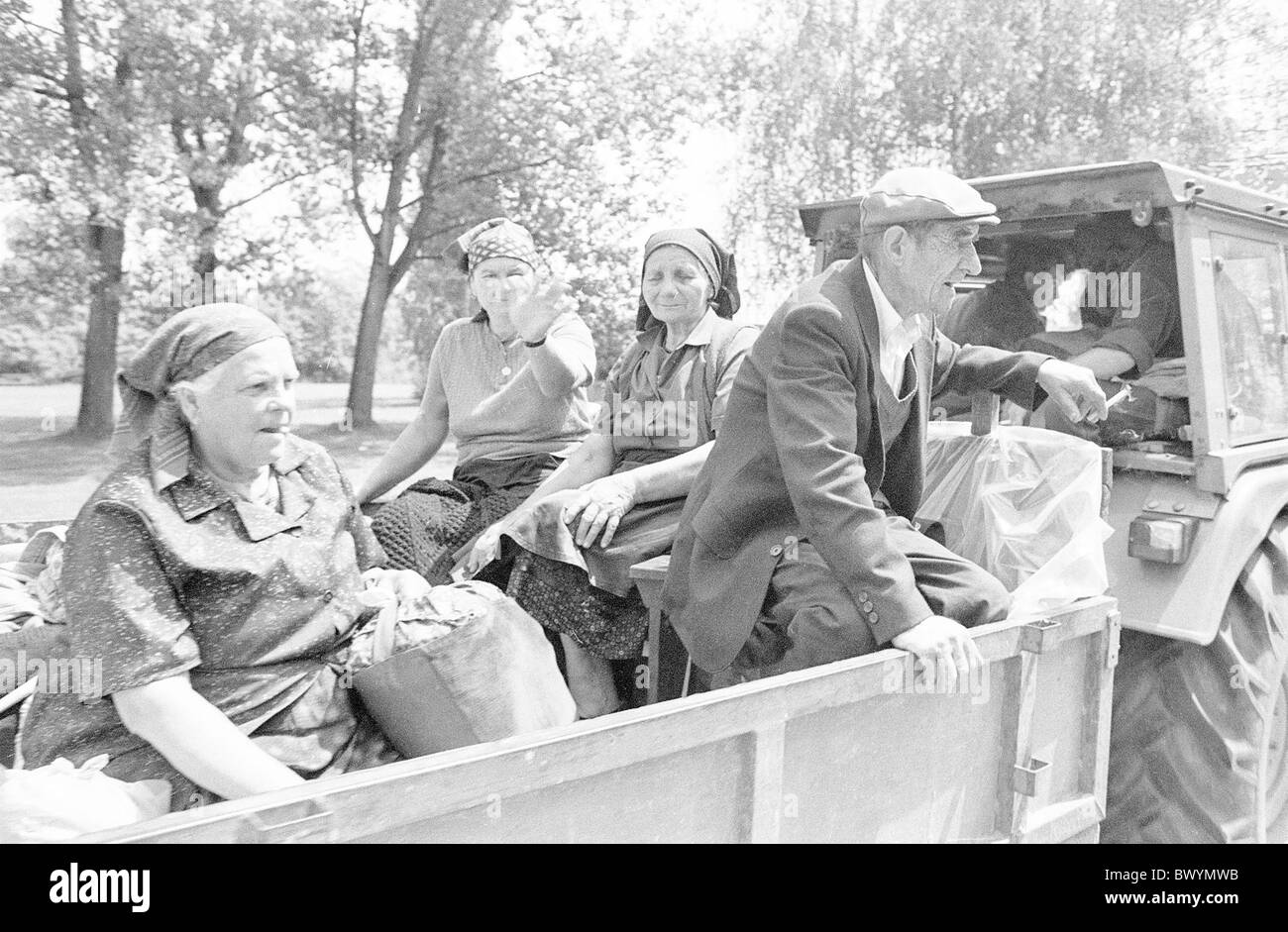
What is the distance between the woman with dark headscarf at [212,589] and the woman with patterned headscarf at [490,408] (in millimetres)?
1182

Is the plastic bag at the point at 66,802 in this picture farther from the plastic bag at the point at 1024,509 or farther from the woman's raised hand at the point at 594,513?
the plastic bag at the point at 1024,509

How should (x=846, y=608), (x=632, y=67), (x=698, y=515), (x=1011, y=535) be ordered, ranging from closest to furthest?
(x=846, y=608)
(x=698, y=515)
(x=1011, y=535)
(x=632, y=67)

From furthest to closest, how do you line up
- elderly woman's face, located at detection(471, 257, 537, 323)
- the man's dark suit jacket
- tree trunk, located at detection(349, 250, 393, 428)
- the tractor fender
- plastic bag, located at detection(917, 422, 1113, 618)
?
tree trunk, located at detection(349, 250, 393, 428)
elderly woman's face, located at detection(471, 257, 537, 323)
the tractor fender
plastic bag, located at detection(917, 422, 1113, 618)
the man's dark suit jacket

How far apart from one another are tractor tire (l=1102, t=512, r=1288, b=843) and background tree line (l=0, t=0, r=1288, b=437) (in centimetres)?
1112

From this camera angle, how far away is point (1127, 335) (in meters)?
3.36

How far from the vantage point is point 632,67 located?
16.4 m

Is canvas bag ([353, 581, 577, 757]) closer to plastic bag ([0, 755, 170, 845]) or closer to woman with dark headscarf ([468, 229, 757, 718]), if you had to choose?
plastic bag ([0, 755, 170, 845])

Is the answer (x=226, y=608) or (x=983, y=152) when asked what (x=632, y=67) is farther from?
(x=226, y=608)

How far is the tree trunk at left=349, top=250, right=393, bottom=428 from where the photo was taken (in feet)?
49.9
